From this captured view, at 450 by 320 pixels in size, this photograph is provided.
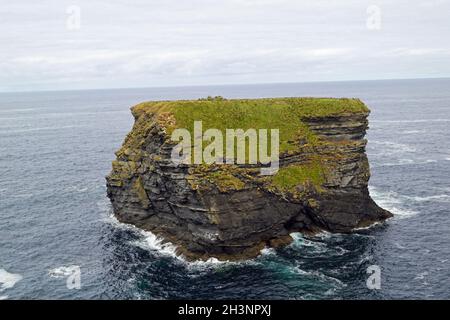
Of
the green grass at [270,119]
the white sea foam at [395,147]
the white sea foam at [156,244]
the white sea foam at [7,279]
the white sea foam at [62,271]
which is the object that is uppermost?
the green grass at [270,119]

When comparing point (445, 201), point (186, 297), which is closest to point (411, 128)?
point (445, 201)

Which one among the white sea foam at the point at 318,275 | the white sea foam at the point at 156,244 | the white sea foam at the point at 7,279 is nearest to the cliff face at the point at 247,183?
the white sea foam at the point at 156,244

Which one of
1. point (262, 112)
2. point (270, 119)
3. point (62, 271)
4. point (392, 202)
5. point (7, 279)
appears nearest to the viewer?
point (7, 279)

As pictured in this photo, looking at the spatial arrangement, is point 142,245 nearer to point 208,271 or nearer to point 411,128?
point 208,271

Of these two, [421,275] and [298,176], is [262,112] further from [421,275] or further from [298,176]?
[421,275]

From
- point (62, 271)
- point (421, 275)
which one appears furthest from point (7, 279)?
point (421, 275)

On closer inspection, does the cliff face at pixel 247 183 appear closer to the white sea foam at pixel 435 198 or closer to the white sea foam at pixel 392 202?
the white sea foam at pixel 392 202
